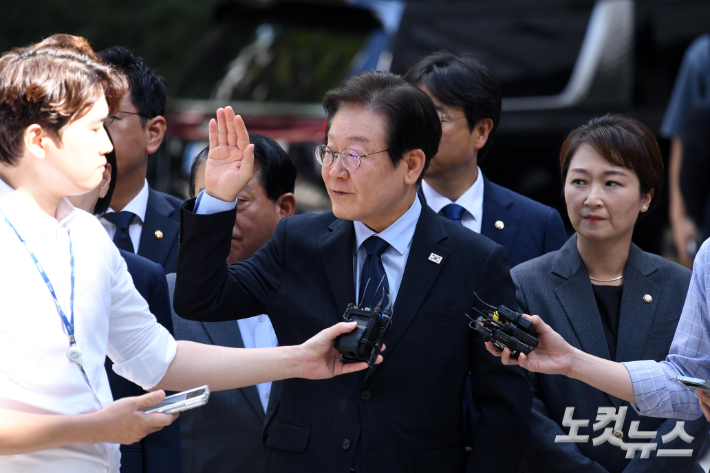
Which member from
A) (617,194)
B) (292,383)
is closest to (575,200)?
(617,194)

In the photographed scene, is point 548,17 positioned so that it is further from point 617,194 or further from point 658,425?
point 658,425

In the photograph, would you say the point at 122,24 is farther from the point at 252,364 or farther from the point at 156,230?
the point at 252,364

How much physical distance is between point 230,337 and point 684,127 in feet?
11.0

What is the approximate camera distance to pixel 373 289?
2.56 meters

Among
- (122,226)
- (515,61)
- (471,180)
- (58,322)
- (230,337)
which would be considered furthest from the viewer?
(515,61)

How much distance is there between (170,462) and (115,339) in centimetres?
68

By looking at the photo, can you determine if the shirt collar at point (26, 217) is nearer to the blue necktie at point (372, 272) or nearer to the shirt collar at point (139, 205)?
the blue necktie at point (372, 272)

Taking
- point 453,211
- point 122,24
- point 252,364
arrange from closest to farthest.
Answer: point 252,364 < point 453,211 < point 122,24

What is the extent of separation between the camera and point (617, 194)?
3.00 metres

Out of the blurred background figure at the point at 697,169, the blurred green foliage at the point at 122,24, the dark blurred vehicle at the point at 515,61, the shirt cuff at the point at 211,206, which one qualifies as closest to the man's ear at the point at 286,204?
the shirt cuff at the point at 211,206

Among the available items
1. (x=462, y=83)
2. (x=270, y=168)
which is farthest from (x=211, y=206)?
(x=462, y=83)

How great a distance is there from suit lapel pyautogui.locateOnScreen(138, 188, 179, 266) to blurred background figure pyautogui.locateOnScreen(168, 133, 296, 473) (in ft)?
0.80

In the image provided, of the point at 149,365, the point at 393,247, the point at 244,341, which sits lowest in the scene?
the point at 244,341

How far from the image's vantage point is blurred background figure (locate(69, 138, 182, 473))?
8.75ft
